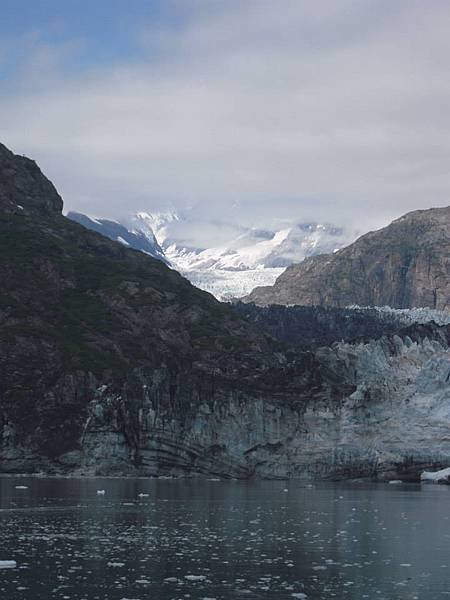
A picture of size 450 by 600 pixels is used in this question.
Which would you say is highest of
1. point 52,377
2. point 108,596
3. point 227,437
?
point 52,377

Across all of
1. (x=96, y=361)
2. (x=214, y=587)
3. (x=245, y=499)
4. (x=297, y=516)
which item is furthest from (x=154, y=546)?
(x=96, y=361)

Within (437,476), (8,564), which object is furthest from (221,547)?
(437,476)

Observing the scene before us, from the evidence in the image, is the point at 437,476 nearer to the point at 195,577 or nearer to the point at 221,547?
the point at 221,547

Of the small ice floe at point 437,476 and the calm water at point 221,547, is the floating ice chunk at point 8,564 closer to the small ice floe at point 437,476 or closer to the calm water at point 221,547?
the calm water at point 221,547

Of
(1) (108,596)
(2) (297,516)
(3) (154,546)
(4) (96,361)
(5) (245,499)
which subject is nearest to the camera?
(1) (108,596)

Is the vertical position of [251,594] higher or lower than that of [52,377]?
lower

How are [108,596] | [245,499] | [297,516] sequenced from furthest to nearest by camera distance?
[245,499] → [297,516] → [108,596]

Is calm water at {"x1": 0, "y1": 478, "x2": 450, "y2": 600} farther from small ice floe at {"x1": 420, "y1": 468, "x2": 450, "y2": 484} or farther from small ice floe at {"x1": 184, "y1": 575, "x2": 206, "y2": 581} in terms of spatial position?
small ice floe at {"x1": 420, "y1": 468, "x2": 450, "y2": 484}

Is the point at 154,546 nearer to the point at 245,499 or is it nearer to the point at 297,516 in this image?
the point at 297,516
